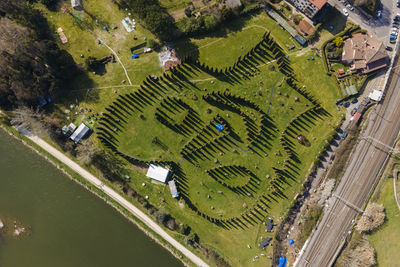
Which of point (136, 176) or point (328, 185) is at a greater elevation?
point (328, 185)

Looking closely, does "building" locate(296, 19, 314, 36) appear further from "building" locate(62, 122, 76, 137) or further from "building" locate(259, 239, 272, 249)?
"building" locate(62, 122, 76, 137)

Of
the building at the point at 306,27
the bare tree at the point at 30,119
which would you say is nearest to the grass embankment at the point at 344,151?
the building at the point at 306,27

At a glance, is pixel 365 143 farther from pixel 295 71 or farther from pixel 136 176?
pixel 136 176

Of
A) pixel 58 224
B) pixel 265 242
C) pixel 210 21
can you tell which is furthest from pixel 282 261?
pixel 210 21

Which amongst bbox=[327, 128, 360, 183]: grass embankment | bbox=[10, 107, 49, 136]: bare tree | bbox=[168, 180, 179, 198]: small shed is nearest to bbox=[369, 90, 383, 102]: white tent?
bbox=[327, 128, 360, 183]: grass embankment

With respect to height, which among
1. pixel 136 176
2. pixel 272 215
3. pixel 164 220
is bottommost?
pixel 164 220

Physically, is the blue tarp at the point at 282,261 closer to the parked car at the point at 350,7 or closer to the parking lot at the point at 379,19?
the parking lot at the point at 379,19

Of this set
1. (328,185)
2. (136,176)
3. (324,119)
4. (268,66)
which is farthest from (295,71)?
(136,176)

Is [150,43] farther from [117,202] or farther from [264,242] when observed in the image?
[264,242]
